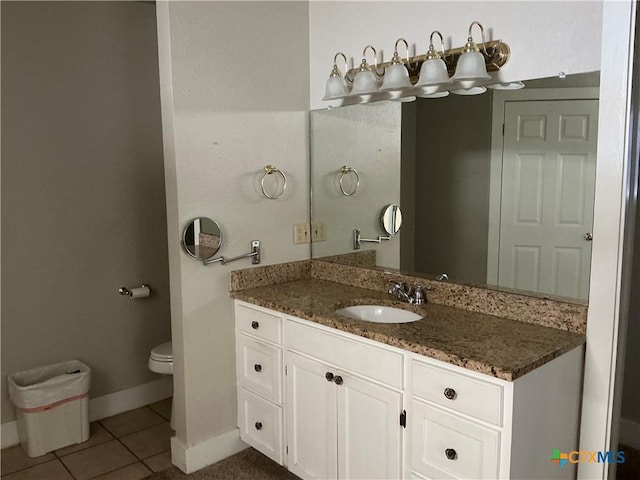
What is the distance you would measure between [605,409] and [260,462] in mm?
1556

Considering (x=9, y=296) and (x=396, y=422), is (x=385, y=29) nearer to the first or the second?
(x=396, y=422)

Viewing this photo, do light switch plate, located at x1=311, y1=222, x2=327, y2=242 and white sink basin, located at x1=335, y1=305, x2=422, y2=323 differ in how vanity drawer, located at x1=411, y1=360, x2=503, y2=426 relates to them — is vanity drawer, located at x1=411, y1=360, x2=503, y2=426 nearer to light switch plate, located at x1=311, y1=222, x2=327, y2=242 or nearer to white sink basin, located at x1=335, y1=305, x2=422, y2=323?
white sink basin, located at x1=335, y1=305, x2=422, y2=323

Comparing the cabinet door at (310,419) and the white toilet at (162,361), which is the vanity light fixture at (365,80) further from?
the white toilet at (162,361)

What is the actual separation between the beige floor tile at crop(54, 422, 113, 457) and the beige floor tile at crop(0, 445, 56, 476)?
0.06 metres

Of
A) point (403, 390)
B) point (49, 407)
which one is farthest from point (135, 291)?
point (403, 390)

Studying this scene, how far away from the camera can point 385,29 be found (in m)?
2.51

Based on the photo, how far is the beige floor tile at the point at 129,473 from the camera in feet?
8.51

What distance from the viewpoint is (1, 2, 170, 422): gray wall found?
2828 mm

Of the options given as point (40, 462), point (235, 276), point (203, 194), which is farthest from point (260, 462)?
point (203, 194)

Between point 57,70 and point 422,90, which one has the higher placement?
point 57,70

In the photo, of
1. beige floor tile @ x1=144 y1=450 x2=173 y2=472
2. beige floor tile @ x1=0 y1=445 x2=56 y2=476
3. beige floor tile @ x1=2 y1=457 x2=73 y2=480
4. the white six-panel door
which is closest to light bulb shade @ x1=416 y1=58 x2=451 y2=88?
the white six-panel door

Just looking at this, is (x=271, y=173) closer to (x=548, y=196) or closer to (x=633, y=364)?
(x=548, y=196)

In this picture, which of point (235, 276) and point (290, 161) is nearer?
point (235, 276)

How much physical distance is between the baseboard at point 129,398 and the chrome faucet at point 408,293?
171 centimetres
